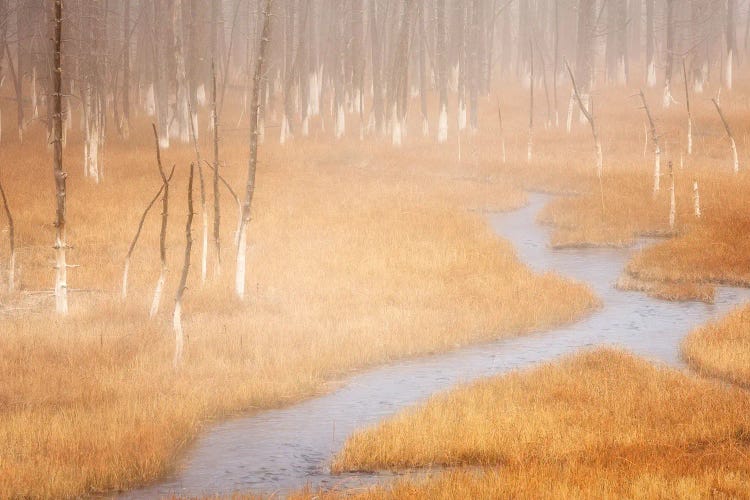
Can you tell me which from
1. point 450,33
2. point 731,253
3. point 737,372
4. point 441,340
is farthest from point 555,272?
point 450,33

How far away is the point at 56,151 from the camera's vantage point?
47.6 ft

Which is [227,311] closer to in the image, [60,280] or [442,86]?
[60,280]

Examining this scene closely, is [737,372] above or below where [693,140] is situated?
below

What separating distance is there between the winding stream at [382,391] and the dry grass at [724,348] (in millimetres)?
349

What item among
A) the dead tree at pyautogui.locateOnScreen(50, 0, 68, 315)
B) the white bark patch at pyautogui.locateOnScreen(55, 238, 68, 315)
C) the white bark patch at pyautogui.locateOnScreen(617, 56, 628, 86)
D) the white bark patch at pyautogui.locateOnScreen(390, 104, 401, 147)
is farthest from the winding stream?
the white bark patch at pyautogui.locateOnScreen(617, 56, 628, 86)

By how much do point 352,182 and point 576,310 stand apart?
569 inches

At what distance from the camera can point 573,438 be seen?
941 cm

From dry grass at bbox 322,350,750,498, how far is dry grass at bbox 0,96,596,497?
242cm

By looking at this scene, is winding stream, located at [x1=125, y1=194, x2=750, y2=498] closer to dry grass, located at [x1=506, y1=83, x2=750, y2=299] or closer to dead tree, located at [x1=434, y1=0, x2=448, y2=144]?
dry grass, located at [x1=506, y1=83, x2=750, y2=299]

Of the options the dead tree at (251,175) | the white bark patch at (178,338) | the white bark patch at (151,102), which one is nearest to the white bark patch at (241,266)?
the dead tree at (251,175)

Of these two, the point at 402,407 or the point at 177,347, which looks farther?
the point at 177,347

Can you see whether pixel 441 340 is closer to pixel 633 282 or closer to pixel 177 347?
pixel 177 347

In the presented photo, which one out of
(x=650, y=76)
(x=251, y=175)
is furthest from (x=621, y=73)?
(x=251, y=175)

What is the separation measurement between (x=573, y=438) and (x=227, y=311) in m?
7.77
